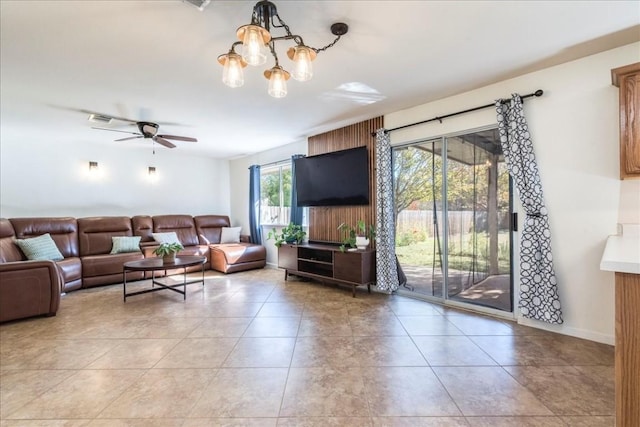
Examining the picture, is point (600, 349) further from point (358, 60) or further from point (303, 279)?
point (303, 279)

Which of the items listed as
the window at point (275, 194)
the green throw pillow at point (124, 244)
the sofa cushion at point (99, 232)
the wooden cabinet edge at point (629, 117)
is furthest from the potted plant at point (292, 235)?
the wooden cabinet edge at point (629, 117)

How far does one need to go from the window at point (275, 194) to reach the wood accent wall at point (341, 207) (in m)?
0.92

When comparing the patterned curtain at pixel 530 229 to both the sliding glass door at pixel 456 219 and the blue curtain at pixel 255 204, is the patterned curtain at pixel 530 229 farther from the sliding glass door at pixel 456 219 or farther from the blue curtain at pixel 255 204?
the blue curtain at pixel 255 204

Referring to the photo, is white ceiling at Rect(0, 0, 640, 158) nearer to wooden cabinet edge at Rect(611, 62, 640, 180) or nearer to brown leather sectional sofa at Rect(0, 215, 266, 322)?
wooden cabinet edge at Rect(611, 62, 640, 180)

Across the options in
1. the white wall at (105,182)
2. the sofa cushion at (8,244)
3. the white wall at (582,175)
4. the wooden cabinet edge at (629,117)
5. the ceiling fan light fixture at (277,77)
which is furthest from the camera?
the white wall at (105,182)

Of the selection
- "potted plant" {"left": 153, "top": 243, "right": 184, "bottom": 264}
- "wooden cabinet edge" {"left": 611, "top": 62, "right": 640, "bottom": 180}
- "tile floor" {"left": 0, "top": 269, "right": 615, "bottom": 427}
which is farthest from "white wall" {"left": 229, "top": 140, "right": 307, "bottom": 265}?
"wooden cabinet edge" {"left": 611, "top": 62, "right": 640, "bottom": 180}

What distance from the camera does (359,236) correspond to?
4.26m

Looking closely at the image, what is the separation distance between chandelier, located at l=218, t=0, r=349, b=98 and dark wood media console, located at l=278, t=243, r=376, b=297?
2.60 m

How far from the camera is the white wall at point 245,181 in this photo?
5.81 meters

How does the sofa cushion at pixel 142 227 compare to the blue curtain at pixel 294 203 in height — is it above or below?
below

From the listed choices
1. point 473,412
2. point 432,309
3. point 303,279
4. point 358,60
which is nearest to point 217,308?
point 303,279

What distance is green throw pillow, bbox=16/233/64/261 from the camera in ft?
13.8

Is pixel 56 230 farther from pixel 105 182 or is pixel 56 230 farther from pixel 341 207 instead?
pixel 341 207

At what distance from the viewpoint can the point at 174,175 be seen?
656 centimetres
